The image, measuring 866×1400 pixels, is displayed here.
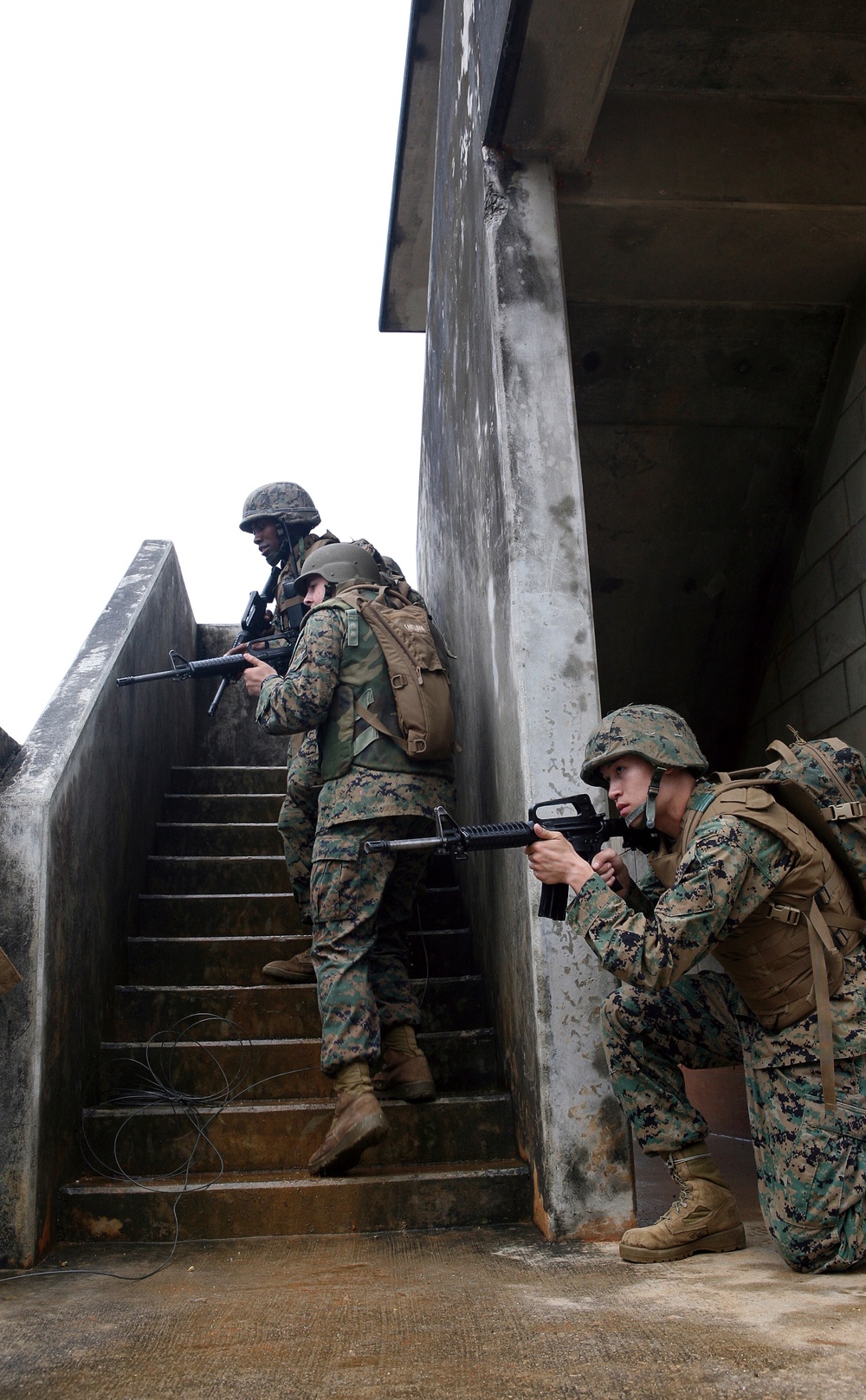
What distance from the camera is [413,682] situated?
11.3 feet

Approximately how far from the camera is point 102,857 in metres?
3.56

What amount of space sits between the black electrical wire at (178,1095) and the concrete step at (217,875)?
0.84 meters

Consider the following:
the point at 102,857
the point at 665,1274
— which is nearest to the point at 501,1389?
the point at 665,1274

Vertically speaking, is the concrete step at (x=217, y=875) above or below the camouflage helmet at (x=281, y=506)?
below

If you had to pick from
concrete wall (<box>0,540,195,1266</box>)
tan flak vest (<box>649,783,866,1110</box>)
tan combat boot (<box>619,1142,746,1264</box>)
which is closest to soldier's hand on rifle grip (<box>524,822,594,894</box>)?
tan flak vest (<box>649,783,866,1110</box>)

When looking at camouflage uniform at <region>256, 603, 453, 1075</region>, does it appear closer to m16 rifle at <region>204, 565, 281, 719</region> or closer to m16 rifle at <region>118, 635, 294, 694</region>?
m16 rifle at <region>118, 635, 294, 694</region>

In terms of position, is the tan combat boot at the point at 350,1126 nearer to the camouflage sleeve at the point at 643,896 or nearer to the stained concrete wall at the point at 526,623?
the stained concrete wall at the point at 526,623

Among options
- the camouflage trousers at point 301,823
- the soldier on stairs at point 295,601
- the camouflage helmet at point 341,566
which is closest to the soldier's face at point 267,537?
the soldier on stairs at point 295,601

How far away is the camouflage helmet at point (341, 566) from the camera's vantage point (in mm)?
3889

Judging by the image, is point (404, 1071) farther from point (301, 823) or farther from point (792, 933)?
point (792, 933)

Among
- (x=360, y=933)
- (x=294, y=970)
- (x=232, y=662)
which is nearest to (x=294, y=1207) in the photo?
(x=360, y=933)

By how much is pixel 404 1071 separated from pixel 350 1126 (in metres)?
0.38

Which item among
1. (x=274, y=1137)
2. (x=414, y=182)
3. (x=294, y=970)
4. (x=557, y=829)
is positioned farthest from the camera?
(x=414, y=182)

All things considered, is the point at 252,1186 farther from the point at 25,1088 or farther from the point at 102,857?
the point at 102,857
